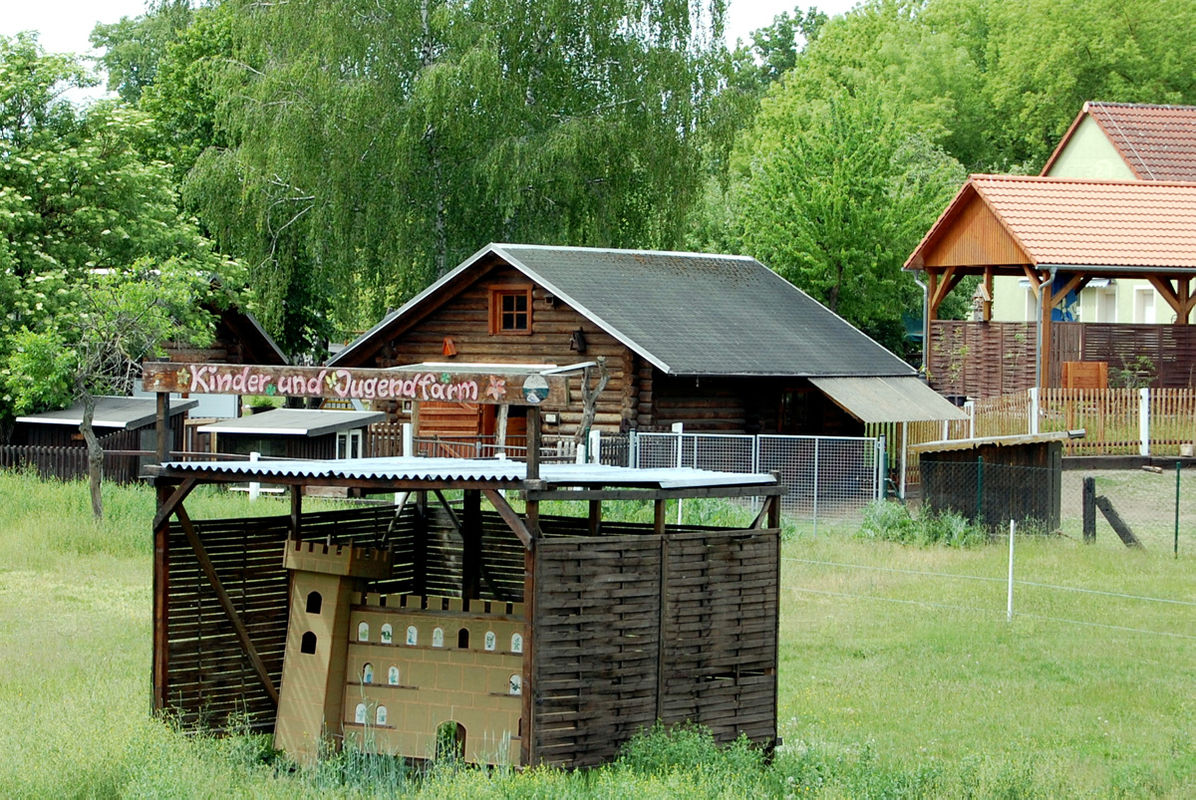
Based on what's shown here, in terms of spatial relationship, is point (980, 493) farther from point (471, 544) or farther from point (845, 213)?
point (845, 213)

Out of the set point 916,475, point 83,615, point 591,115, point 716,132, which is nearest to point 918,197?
point 716,132

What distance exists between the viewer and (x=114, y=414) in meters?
35.5

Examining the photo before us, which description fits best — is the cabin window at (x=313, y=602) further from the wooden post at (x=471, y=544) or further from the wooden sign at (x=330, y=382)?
the wooden sign at (x=330, y=382)

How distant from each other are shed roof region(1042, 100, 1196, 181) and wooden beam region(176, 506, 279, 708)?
37144mm

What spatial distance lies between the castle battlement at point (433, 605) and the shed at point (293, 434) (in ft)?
68.3

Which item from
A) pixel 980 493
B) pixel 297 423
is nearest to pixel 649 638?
pixel 980 493

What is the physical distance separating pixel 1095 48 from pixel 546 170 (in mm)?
33214

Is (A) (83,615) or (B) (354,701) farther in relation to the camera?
(A) (83,615)

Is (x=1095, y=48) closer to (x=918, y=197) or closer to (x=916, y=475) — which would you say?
(x=918, y=197)

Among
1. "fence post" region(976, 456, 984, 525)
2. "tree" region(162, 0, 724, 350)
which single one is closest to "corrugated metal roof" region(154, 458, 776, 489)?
"fence post" region(976, 456, 984, 525)

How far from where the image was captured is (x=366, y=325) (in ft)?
199

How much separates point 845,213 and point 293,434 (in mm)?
19905

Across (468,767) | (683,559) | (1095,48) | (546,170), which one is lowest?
(468,767)

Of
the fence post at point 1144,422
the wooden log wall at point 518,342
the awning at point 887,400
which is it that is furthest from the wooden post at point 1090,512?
the wooden log wall at point 518,342
